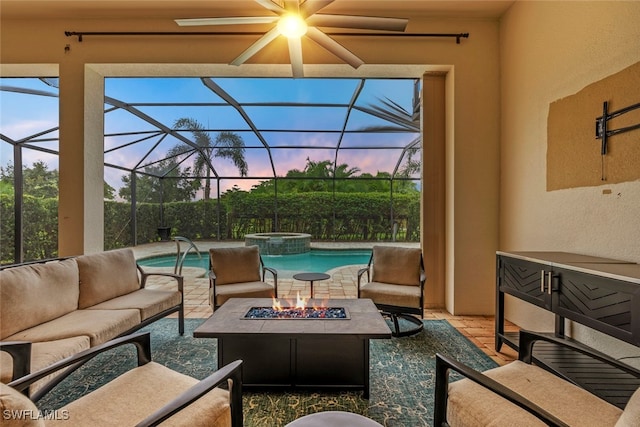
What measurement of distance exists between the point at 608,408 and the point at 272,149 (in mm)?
8108

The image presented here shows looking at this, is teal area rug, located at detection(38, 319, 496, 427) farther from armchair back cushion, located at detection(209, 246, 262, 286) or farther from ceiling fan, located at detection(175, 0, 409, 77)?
ceiling fan, located at detection(175, 0, 409, 77)

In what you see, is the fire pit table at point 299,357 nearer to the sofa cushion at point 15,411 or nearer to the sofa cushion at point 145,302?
the sofa cushion at point 145,302

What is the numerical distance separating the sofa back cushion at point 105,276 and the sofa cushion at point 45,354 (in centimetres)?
75

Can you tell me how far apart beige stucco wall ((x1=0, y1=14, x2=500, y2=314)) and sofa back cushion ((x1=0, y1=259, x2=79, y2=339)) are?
4.85 ft

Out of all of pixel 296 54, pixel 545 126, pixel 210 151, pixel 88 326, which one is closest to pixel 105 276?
pixel 88 326

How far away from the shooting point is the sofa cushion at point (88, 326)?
206 cm

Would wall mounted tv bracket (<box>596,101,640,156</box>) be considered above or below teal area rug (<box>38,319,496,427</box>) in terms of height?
above

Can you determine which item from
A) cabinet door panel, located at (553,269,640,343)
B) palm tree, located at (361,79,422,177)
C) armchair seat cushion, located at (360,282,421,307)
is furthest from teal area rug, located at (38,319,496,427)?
palm tree, located at (361,79,422,177)

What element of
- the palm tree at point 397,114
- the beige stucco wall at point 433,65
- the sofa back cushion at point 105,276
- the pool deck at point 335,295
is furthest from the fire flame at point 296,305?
the palm tree at point 397,114

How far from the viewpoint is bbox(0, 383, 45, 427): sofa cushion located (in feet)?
2.48

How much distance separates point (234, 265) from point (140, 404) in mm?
2411

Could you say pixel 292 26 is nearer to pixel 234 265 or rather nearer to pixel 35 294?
pixel 234 265

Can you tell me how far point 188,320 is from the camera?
3570 millimetres

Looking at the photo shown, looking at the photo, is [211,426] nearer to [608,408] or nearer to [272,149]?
[608,408]
